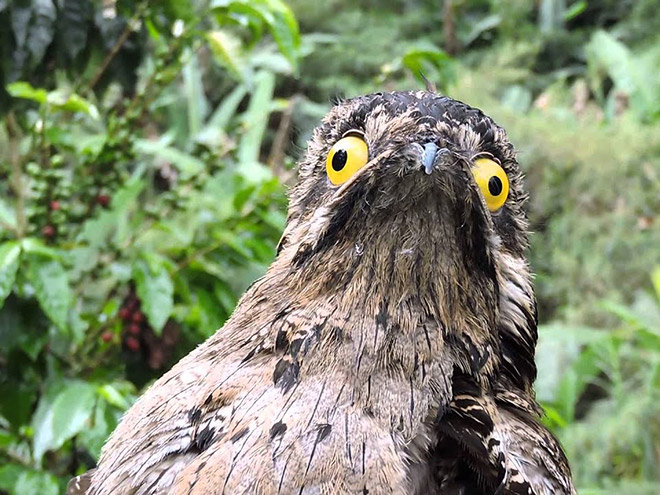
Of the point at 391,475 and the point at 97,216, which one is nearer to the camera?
the point at 391,475

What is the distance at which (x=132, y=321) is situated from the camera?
283 cm

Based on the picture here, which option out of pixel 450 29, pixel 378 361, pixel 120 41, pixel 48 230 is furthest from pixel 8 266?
pixel 450 29

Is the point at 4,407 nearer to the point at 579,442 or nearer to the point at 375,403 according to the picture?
the point at 375,403

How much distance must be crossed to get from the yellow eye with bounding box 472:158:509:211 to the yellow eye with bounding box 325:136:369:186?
228 mm

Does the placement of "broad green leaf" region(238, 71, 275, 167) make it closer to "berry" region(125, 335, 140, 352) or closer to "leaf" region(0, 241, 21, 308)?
"berry" region(125, 335, 140, 352)

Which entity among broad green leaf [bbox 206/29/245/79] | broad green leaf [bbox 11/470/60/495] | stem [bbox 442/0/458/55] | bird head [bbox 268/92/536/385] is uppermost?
stem [bbox 442/0/458/55]

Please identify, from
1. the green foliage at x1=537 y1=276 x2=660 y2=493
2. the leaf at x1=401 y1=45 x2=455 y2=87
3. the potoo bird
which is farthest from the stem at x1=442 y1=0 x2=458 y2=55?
the potoo bird

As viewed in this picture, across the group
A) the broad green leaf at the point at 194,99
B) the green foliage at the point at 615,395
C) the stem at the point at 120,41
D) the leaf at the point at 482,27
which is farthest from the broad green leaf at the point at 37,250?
the leaf at the point at 482,27

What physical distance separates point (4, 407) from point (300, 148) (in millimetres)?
1431

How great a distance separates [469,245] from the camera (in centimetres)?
149

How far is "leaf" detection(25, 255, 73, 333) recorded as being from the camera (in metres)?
2.34

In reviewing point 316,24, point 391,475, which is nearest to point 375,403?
point 391,475

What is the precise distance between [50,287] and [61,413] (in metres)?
0.40

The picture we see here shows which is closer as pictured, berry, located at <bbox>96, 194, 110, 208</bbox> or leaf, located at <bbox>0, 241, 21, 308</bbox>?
leaf, located at <bbox>0, 241, 21, 308</bbox>
